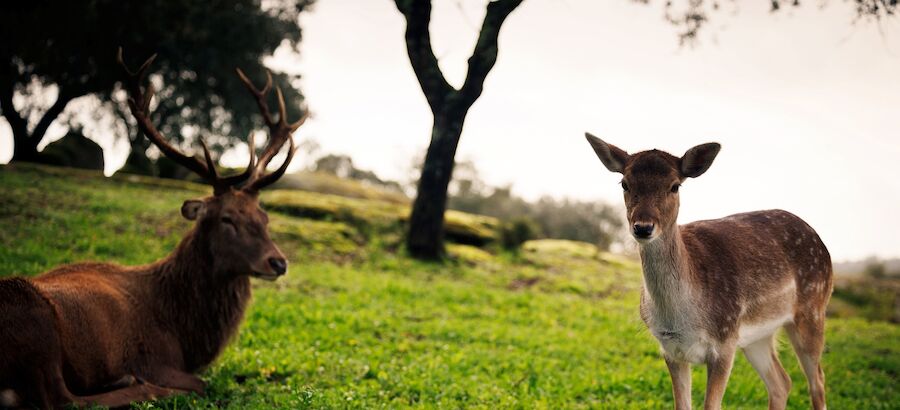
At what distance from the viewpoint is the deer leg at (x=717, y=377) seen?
15.8ft

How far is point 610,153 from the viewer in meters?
5.17

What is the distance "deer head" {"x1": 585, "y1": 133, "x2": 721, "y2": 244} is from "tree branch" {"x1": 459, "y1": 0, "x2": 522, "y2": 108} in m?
10.9

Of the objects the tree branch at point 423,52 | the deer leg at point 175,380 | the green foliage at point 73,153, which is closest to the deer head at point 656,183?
the deer leg at point 175,380

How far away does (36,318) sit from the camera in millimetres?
4859

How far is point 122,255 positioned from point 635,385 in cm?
947

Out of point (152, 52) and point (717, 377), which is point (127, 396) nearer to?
point (717, 377)

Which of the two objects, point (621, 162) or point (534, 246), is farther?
point (534, 246)

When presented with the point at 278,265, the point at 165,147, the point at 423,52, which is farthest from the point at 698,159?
the point at 423,52

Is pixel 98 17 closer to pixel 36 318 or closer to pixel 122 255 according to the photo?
pixel 122 255

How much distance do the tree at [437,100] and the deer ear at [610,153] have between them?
10.7m

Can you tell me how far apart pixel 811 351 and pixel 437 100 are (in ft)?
37.9

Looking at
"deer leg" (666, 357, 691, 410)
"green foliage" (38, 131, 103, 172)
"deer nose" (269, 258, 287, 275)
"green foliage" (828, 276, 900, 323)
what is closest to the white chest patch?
"deer leg" (666, 357, 691, 410)

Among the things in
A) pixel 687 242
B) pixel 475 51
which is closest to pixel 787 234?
pixel 687 242

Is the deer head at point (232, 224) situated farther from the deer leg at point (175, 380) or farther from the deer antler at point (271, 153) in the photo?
the deer leg at point (175, 380)
